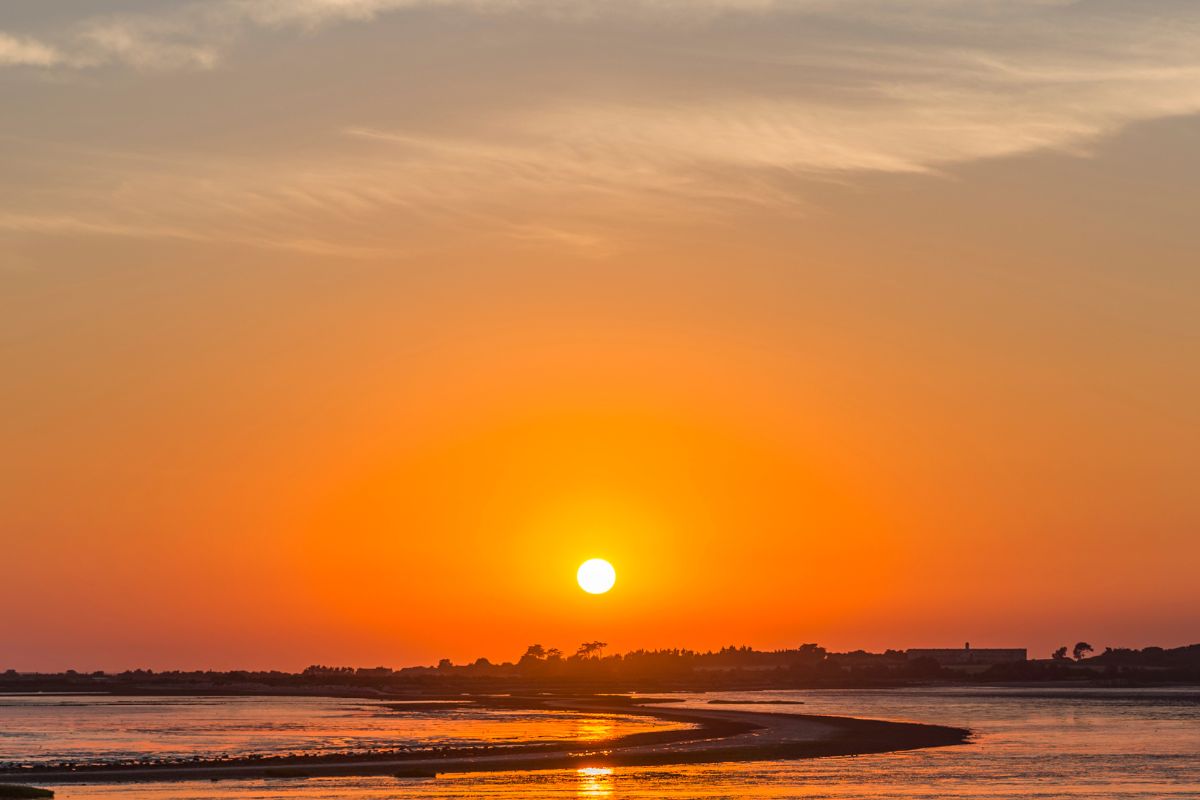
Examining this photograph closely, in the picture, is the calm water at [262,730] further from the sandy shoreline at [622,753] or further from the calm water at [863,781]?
the calm water at [863,781]

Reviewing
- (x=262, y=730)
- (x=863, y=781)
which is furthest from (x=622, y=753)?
(x=262, y=730)

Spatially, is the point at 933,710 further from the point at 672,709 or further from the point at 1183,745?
the point at 1183,745

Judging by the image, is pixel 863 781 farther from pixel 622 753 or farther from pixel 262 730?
pixel 262 730

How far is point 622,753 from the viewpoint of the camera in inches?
3300

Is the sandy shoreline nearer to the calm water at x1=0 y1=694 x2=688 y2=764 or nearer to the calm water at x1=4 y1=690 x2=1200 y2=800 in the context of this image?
the calm water at x1=4 y1=690 x2=1200 y2=800

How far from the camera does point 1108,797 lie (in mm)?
59469

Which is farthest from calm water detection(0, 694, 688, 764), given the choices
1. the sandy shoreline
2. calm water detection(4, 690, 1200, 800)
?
calm water detection(4, 690, 1200, 800)

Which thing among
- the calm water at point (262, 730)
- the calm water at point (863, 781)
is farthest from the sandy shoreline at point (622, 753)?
the calm water at point (262, 730)

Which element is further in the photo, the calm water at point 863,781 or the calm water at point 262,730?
the calm water at point 262,730

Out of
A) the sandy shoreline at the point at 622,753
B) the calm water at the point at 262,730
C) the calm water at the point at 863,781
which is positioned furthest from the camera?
the calm water at the point at 262,730

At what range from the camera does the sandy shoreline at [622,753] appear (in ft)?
235

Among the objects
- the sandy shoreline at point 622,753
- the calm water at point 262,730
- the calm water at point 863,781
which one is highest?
the calm water at point 262,730

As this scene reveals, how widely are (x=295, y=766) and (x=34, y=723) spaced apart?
5924 centimetres

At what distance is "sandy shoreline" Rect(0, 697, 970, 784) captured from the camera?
7175 centimetres
